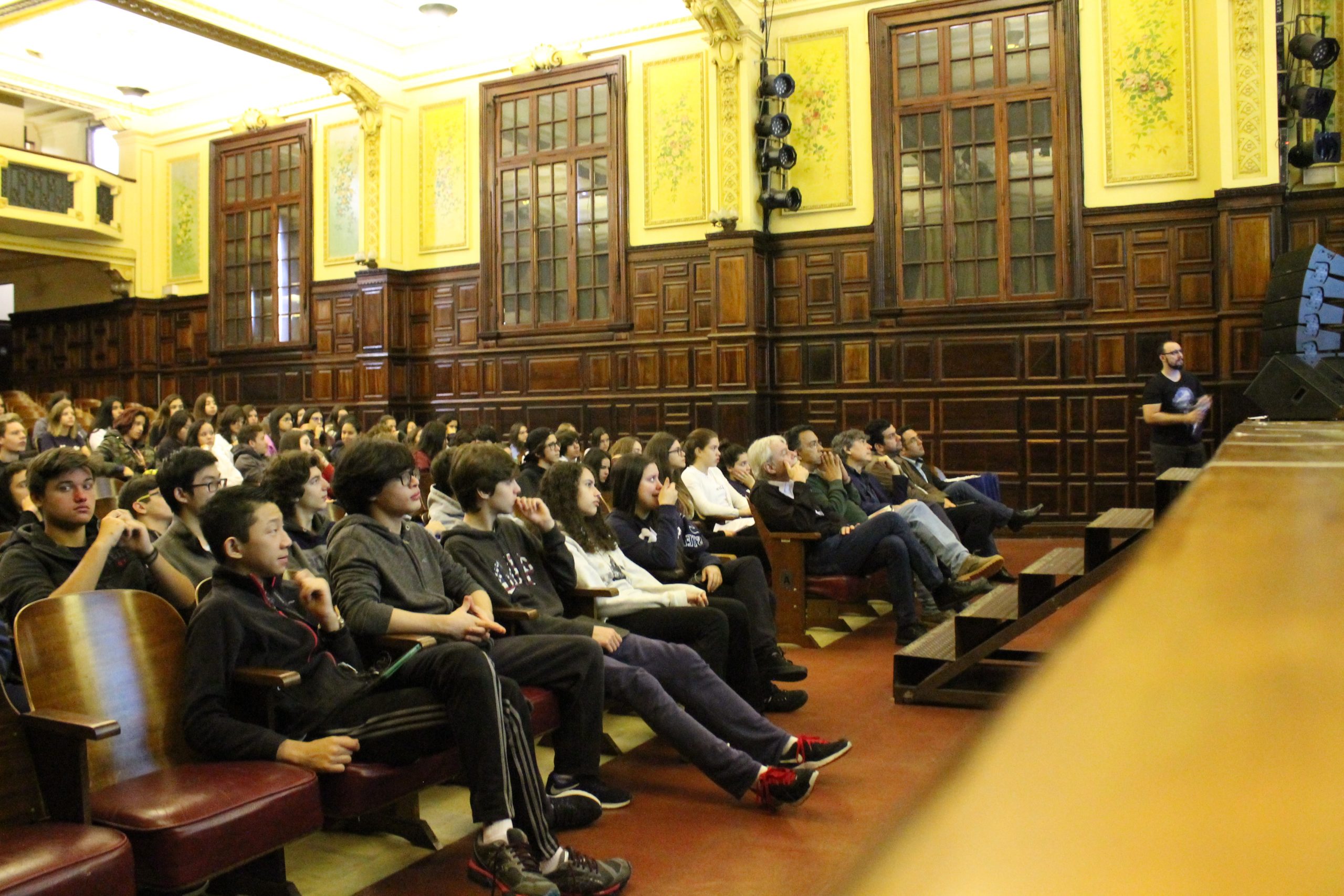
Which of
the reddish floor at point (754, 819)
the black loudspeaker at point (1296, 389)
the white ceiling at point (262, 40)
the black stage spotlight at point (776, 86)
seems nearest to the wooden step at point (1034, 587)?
the reddish floor at point (754, 819)

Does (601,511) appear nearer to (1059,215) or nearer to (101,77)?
(1059,215)

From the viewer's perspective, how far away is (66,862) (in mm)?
1888

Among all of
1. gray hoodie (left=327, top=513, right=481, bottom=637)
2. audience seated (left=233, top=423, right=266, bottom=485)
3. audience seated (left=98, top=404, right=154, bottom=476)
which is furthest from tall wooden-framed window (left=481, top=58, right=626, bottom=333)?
gray hoodie (left=327, top=513, right=481, bottom=637)

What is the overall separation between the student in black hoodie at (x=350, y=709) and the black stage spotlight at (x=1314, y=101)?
8150mm

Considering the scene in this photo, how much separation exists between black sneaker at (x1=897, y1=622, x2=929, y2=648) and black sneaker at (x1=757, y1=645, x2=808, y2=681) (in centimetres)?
100

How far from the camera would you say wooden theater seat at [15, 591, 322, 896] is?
6.91 feet

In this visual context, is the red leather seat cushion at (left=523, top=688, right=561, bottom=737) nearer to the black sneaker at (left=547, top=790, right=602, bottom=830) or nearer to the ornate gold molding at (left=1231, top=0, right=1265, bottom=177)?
the black sneaker at (left=547, top=790, right=602, bottom=830)

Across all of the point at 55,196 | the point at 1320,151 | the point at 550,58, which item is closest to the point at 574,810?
the point at 1320,151

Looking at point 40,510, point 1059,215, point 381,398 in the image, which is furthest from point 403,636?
point 381,398

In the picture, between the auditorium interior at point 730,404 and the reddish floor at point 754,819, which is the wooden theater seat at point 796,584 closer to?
the auditorium interior at point 730,404

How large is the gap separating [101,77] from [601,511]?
1252 centimetres

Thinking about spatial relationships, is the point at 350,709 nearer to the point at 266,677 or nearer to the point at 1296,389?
the point at 266,677

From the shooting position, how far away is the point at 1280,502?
40.1 inches

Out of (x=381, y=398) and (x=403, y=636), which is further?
(x=381, y=398)
